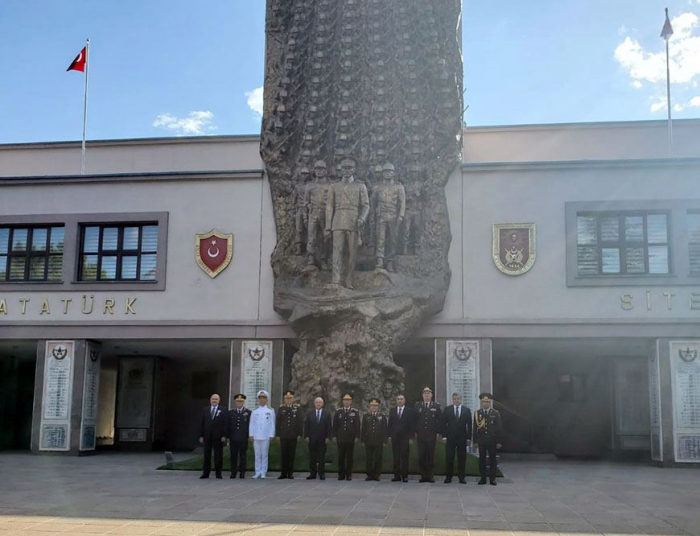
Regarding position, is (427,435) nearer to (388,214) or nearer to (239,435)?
(239,435)

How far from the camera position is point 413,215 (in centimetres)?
2064

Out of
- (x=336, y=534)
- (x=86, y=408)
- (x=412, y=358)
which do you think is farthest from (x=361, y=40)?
(x=336, y=534)

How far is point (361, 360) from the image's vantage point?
19.1 metres

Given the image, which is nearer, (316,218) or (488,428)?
(488,428)

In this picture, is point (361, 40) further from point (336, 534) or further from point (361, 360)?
point (336, 534)

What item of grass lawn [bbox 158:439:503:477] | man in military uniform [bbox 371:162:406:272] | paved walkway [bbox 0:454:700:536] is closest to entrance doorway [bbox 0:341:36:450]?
paved walkway [bbox 0:454:700:536]

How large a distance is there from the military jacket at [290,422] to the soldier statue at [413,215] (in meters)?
5.67

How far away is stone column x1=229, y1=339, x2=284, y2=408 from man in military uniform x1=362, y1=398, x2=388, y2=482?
538cm

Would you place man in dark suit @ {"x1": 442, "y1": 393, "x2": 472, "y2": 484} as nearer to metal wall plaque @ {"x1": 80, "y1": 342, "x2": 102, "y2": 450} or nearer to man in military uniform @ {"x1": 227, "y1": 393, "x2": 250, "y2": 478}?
man in military uniform @ {"x1": 227, "y1": 393, "x2": 250, "y2": 478}

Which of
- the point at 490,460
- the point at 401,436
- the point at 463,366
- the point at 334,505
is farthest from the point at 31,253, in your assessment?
the point at 334,505

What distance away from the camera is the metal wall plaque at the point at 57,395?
21.8 metres

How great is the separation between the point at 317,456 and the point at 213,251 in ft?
24.4

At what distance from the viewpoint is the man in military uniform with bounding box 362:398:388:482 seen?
1602cm

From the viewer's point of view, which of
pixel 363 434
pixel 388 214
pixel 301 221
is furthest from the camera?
pixel 301 221
